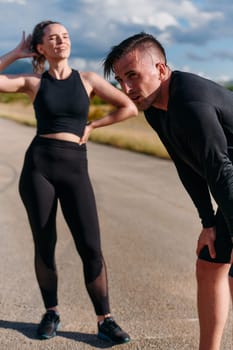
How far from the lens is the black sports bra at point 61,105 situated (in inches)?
153

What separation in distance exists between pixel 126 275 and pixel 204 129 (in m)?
3.17

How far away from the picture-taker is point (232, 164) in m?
2.73

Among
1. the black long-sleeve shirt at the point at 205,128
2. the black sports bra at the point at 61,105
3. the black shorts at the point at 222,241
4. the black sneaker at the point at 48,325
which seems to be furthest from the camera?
the black sneaker at the point at 48,325

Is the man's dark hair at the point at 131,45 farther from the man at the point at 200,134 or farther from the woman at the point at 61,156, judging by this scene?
the woman at the point at 61,156

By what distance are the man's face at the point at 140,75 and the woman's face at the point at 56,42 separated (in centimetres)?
128

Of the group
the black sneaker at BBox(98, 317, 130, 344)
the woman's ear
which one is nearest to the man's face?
the woman's ear

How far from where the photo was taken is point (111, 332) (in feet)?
13.2

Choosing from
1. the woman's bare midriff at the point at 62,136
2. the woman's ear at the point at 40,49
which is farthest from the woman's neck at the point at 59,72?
the woman's bare midriff at the point at 62,136

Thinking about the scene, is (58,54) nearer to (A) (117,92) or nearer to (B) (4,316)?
(A) (117,92)

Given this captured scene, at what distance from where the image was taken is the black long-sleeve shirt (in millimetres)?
2518

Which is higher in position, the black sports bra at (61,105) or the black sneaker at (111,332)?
the black sports bra at (61,105)

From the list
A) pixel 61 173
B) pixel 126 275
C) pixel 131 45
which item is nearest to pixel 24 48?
pixel 61 173

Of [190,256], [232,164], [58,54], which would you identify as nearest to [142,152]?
[190,256]

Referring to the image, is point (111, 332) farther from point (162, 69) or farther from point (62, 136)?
point (162, 69)
